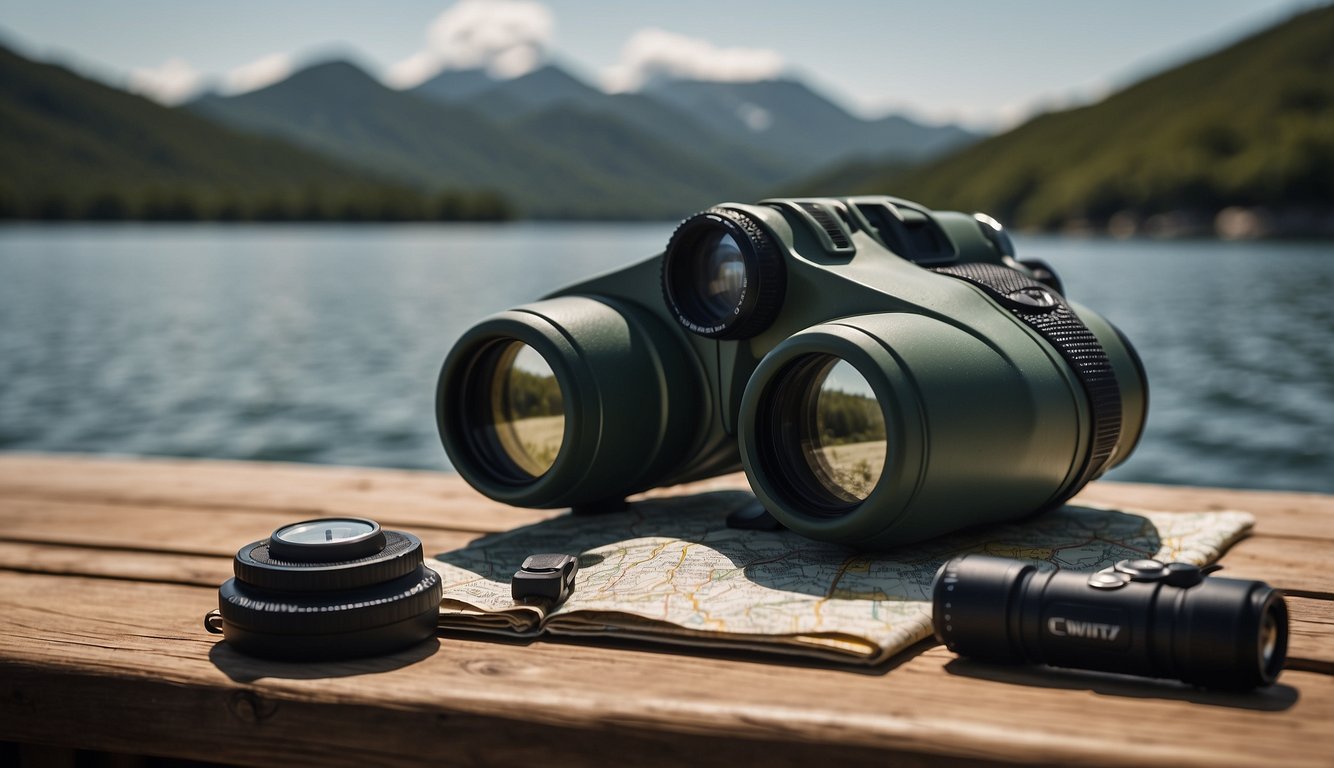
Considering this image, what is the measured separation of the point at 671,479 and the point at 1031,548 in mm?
965

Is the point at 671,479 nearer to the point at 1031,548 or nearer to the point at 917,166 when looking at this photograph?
the point at 1031,548

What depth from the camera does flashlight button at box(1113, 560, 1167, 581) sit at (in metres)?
1.96

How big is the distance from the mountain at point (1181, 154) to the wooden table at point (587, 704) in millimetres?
78315

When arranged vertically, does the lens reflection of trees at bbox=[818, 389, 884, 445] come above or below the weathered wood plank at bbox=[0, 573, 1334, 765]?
above

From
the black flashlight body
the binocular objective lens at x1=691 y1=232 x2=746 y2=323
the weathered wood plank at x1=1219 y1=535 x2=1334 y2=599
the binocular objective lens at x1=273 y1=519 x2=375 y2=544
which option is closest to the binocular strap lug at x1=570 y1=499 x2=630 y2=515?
the binocular objective lens at x1=691 y1=232 x2=746 y2=323

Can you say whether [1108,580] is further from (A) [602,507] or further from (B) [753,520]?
(A) [602,507]

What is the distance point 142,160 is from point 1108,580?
546 feet

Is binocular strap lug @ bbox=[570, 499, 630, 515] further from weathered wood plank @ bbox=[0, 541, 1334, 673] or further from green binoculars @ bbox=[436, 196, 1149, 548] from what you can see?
weathered wood plank @ bbox=[0, 541, 1334, 673]

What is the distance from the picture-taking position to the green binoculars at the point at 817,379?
2529 mm

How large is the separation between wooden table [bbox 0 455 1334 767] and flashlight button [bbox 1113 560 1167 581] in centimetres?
19

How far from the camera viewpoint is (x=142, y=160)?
152 m

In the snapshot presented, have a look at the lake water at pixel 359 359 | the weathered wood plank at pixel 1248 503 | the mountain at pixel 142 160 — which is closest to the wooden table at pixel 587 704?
the weathered wood plank at pixel 1248 503

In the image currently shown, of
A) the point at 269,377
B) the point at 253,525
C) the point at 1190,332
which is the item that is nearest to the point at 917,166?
the point at 1190,332

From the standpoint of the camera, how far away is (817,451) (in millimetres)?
2719
